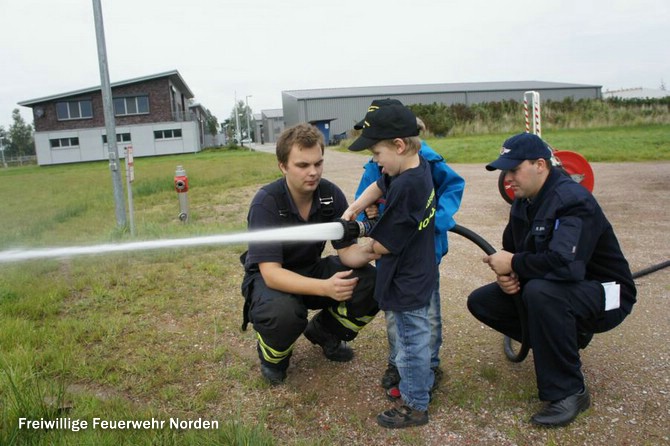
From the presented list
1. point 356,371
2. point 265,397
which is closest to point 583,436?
point 356,371

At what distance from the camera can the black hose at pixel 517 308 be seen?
318 cm

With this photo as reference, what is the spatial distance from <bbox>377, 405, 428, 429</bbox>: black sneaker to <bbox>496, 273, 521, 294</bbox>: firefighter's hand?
33.8 inches

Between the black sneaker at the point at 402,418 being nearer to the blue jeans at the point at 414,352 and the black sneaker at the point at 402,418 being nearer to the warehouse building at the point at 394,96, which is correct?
the blue jeans at the point at 414,352

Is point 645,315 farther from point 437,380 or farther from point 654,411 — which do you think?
point 437,380

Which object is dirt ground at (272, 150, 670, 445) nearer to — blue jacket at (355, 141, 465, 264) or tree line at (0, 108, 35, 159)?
blue jacket at (355, 141, 465, 264)

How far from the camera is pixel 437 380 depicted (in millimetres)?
3480

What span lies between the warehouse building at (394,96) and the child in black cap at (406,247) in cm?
4556

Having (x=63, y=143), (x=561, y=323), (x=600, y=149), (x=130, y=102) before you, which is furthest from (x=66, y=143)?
(x=561, y=323)

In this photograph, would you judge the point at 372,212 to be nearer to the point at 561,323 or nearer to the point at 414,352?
the point at 414,352

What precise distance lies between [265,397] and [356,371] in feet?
2.24

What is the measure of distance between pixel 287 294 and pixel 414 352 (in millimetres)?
911

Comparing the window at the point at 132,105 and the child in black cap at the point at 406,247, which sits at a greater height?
the window at the point at 132,105

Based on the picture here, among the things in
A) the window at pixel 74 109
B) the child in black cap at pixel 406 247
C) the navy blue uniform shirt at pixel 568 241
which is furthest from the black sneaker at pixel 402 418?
the window at pixel 74 109

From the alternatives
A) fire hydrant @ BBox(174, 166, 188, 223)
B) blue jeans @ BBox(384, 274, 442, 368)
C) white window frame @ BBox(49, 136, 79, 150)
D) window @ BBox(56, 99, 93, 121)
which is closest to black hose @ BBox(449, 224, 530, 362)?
blue jeans @ BBox(384, 274, 442, 368)
